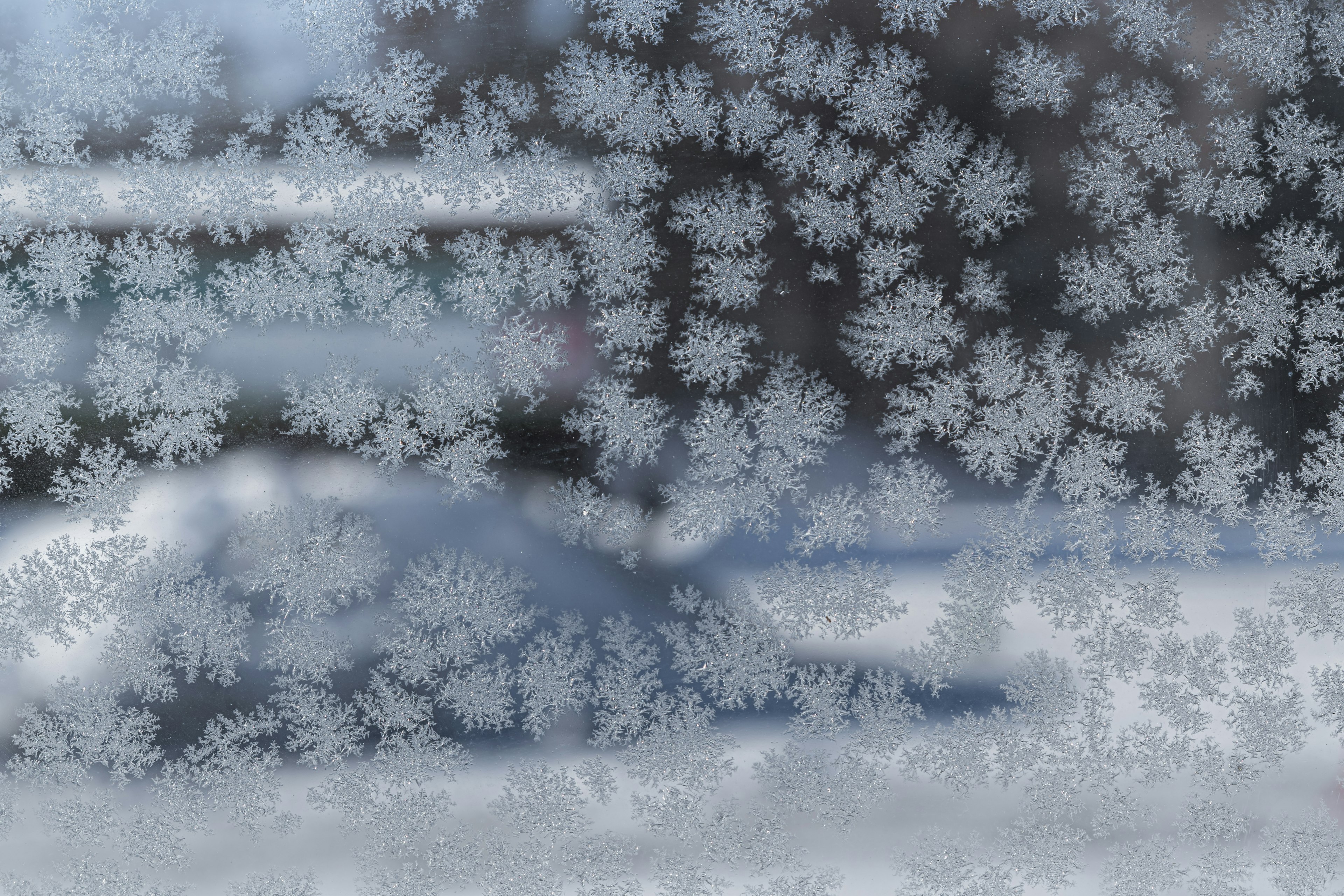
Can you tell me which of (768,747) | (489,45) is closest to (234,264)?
(489,45)

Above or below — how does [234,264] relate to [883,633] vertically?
above

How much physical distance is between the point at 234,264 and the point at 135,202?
526mm

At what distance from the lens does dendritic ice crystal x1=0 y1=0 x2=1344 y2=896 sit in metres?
3.36

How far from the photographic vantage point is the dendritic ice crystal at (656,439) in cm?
336

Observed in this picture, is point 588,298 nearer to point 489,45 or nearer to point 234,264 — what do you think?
point 489,45

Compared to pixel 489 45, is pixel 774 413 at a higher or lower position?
lower

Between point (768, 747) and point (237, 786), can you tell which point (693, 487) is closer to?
point (768, 747)

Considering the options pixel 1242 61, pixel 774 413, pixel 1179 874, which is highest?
pixel 1242 61

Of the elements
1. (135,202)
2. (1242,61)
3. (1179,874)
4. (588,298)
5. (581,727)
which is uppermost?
(1242,61)

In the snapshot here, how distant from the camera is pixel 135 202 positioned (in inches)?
133

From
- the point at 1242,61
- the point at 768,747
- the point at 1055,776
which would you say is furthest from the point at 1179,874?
the point at 1242,61

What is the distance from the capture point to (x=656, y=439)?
3.36 m

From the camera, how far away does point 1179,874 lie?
3400mm

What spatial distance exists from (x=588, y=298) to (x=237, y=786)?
8.81 ft
